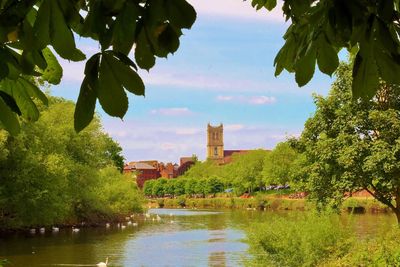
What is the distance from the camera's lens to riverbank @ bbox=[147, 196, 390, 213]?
50.0m

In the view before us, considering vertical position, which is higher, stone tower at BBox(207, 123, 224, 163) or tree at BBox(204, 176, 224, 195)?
stone tower at BBox(207, 123, 224, 163)

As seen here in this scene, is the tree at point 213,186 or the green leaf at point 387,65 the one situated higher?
the tree at point 213,186

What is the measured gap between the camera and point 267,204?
70.4m

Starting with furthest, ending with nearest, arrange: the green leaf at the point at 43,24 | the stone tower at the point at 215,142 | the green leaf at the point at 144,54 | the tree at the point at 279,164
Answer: the stone tower at the point at 215,142, the tree at the point at 279,164, the green leaf at the point at 144,54, the green leaf at the point at 43,24

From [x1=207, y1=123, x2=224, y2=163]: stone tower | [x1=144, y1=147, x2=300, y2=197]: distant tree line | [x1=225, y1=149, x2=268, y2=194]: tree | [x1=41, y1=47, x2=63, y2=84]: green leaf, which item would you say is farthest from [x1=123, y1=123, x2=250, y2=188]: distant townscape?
[x1=41, y1=47, x2=63, y2=84]: green leaf

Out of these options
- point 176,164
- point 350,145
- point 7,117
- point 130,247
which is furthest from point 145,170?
point 7,117

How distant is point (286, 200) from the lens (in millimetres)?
66188

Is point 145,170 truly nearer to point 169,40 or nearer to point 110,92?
point 169,40

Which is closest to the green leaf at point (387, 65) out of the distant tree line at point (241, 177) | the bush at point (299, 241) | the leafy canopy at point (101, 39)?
the leafy canopy at point (101, 39)

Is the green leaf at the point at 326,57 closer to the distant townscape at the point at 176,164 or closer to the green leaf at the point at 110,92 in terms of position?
the green leaf at the point at 110,92

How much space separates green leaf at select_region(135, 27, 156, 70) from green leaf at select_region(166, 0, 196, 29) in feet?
0.38

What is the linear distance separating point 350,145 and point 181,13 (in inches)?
680

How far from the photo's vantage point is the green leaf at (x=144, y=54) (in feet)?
4.92

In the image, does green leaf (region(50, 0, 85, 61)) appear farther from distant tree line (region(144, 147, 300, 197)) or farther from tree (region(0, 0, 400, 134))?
distant tree line (region(144, 147, 300, 197))
